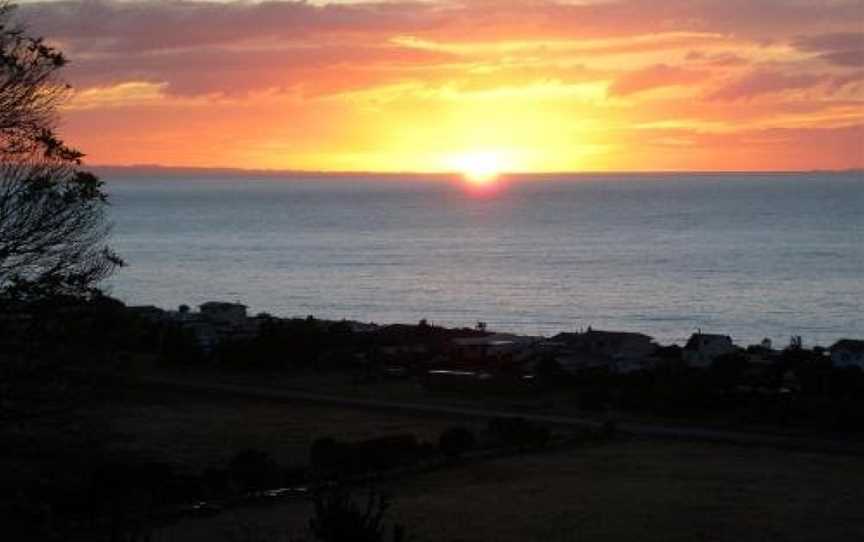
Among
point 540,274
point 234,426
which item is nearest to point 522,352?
point 234,426

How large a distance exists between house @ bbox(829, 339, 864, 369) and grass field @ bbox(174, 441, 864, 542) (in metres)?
12.5

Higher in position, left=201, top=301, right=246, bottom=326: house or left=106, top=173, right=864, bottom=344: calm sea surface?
left=106, top=173, right=864, bottom=344: calm sea surface

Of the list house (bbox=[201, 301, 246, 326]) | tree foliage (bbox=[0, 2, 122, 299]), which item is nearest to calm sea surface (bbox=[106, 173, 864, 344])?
house (bbox=[201, 301, 246, 326])

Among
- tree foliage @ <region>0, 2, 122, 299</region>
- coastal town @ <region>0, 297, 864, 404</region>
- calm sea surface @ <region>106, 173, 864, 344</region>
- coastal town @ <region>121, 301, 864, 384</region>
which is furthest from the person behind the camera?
calm sea surface @ <region>106, 173, 864, 344</region>

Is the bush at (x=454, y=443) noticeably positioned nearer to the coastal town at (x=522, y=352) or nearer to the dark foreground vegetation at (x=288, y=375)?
the dark foreground vegetation at (x=288, y=375)

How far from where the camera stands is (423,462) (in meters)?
24.7

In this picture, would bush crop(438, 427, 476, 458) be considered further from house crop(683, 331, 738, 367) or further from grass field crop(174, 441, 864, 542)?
house crop(683, 331, 738, 367)

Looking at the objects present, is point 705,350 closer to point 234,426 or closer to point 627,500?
point 234,426

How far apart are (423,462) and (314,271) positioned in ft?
289

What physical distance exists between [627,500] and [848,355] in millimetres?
19897

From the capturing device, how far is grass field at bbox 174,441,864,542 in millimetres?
18703

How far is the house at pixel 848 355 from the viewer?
3807cm

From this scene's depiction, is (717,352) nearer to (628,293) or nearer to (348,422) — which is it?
(348,422)

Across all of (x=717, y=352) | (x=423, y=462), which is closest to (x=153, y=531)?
(x=423, y=462)
